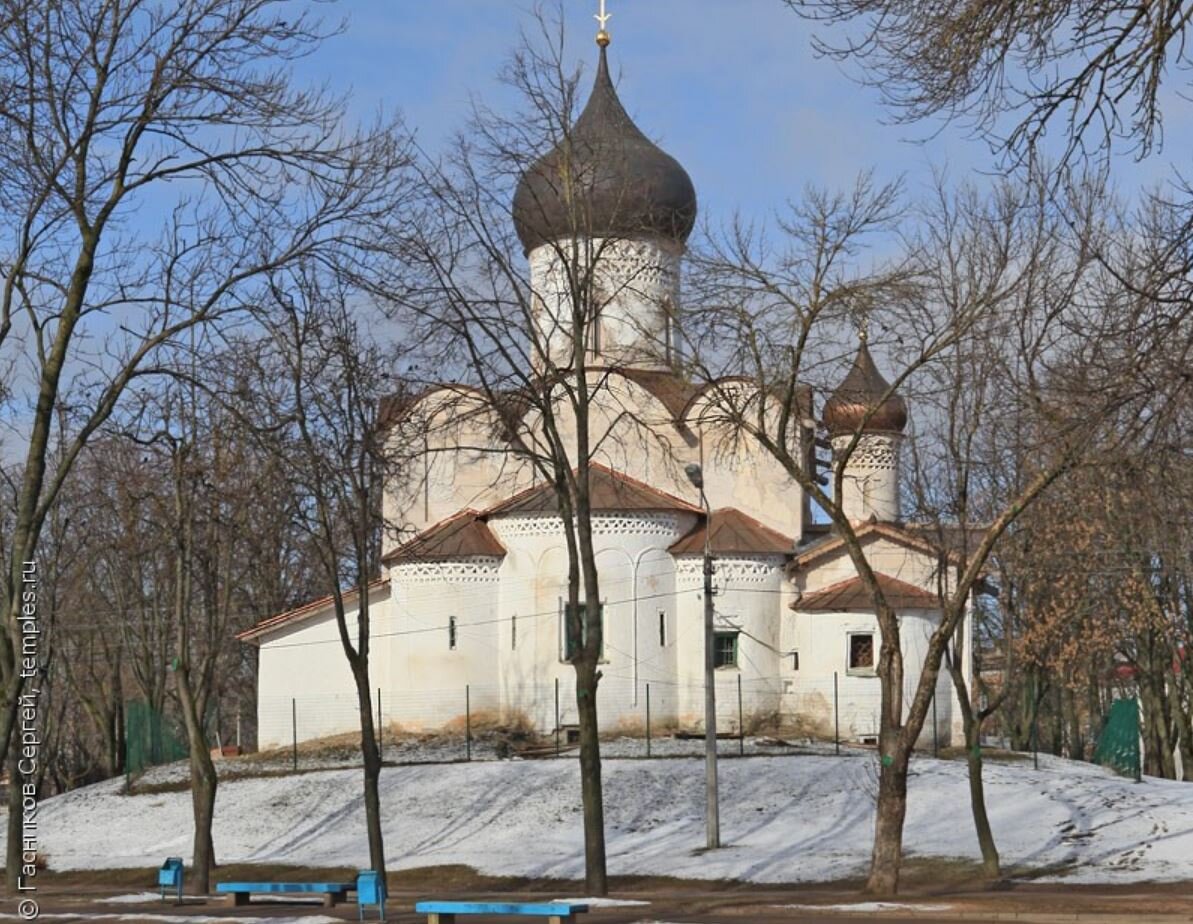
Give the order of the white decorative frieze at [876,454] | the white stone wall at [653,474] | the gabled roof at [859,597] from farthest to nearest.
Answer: the white decorative frieze at [876,454]
the white stone wall at [653,474]
the gabled roof at [859,597]

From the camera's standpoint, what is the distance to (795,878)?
2531 cm

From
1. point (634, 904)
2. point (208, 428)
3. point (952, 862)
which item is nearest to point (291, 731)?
point (208, 428)

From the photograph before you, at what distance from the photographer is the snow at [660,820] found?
2688cm

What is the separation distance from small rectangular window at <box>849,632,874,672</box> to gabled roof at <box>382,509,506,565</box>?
790cm

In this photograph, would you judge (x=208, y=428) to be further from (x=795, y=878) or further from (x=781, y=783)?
(x=781, y=783)

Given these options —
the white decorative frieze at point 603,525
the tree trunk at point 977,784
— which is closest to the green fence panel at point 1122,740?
the white decorative frieze at point 603,525

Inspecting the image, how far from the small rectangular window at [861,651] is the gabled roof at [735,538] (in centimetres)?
248

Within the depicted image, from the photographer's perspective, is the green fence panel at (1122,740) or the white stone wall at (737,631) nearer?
the green fence panel at (1122,740)

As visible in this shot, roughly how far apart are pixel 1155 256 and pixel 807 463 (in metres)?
24.5

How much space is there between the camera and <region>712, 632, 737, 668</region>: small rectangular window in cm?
3997

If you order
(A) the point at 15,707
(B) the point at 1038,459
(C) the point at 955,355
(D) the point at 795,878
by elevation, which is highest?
(C) the point at 955,355

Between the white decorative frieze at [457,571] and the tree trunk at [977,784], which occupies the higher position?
the white decorative frieze at [457,571]

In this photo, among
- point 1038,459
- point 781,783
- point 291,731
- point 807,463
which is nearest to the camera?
point 1038,459

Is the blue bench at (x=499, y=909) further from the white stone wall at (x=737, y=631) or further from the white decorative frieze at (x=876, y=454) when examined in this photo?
the white decorative frieze at (x=876, y=454)
